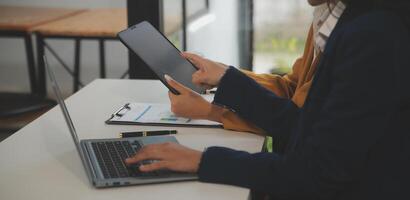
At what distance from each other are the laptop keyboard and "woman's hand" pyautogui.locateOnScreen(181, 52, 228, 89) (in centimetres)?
25

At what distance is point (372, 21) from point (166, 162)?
1.50 feet

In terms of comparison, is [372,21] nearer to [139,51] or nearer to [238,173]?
[238,173]

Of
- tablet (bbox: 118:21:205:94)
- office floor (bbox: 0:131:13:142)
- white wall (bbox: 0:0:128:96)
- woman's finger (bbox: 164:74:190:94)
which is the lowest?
office floor (bbox: 0:131:13:142)

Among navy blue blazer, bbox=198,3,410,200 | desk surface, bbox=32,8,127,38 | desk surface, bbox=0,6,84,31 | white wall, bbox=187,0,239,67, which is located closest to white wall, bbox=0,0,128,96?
desk surface, bbox=0,6,84,31

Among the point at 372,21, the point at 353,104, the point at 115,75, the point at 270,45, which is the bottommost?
the point at 115,75

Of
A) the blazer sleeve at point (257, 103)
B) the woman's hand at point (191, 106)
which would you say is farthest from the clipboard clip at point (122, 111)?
the blazer sleeve at point (257, 103)

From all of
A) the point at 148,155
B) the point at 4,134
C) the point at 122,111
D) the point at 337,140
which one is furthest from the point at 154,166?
the point at 4,134

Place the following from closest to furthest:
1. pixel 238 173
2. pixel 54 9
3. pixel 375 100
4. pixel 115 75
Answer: pixel 375 100 → pixel 238 173 → pixel 54 9 → pixel 115 75

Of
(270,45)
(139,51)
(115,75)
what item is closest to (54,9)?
(115,75)

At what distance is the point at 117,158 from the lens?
3.87ft

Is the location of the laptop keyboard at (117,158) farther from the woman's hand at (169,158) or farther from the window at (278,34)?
the window at (278,34)

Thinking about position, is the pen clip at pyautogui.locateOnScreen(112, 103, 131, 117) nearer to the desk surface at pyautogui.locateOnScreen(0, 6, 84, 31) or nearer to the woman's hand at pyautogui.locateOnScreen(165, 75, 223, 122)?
the woman's hand at pyautogui.locateOnScreen(165, 75, 223, 122)

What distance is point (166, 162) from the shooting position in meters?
1.09

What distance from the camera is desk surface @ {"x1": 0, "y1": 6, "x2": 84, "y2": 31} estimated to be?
310 centimetres
